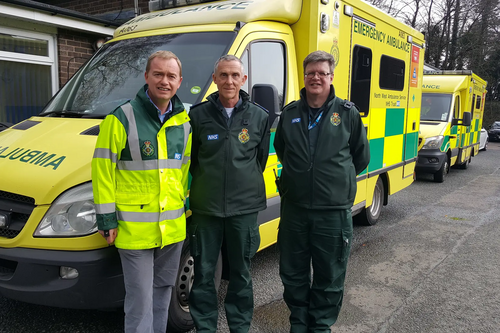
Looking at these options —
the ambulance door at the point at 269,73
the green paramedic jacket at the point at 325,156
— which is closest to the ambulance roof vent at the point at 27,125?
the ambulance door at the point at 269,73

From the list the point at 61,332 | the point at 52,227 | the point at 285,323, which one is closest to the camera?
the point at 52,227

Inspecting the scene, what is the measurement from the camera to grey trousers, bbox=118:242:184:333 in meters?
2.44

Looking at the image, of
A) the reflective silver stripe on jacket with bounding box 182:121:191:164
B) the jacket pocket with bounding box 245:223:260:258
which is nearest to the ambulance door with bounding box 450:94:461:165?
the jacket pocket with bounding box 245:223:260:258

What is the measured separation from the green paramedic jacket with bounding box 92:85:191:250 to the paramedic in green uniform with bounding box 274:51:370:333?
847mm

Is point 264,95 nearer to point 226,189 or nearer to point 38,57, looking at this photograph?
point 226,189

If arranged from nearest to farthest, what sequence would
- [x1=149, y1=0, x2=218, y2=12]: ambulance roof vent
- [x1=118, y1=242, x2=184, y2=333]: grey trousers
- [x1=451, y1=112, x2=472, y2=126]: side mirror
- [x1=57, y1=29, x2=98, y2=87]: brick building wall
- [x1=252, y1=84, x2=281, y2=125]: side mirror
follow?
[x1=118, y1=242, x2=184, y2=333]: grey trousers
[x1=252, y1=84, x2=281, y2=125]: side mirror
[x1=149, y1=0, x2=218, y2=12]: ambulance roof vent
[x1=57, y1=29, x2=98, y2=87]: brick building wall
[x1=451, y1=112, x2=472, y2=126]: side mirror

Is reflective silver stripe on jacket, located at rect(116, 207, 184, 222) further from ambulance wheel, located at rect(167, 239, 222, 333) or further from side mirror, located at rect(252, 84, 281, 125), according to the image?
side mirror, located at rect(252, 84, 281, 125)

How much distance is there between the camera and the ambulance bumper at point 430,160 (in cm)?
1003

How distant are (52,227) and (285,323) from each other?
6.05 feet

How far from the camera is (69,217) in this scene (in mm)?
2557

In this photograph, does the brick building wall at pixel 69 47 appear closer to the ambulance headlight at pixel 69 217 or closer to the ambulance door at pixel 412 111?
the ambulance door at pixel 412 111

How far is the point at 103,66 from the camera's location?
12.8ft

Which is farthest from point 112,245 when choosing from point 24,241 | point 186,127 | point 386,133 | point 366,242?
point 386,133

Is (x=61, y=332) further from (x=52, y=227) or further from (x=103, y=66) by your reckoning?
(x=103, y=66)
